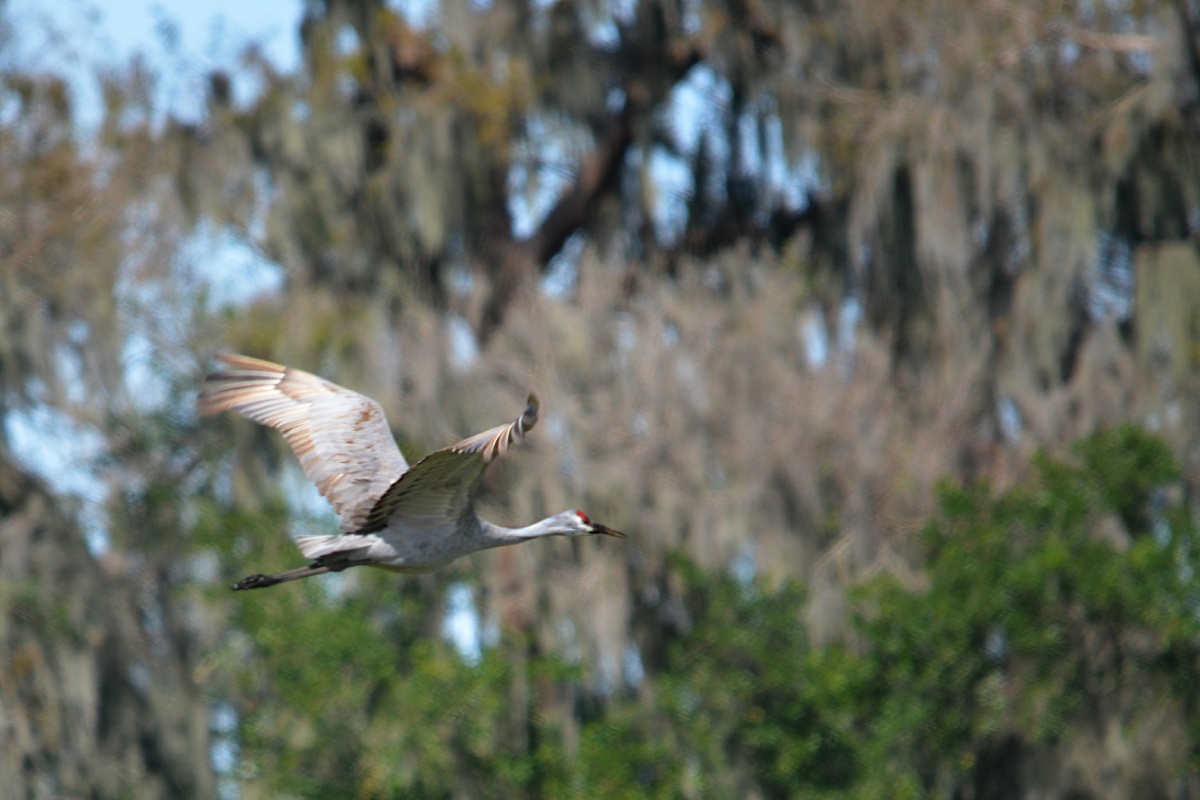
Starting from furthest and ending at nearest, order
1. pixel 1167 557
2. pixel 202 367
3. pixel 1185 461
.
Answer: pixel 202 367 → pixel 1185 461 → pixel 1167 557

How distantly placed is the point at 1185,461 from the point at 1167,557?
1250 millimetres

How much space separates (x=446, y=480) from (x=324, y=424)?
1516 millimetres

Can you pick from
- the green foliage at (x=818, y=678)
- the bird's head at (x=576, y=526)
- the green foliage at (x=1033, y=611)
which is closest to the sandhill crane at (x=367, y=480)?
the bird's head at (x=576, y=526)

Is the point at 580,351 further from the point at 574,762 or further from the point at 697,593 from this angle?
the point at 574,762

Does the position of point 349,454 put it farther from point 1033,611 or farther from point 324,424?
point 1033,611

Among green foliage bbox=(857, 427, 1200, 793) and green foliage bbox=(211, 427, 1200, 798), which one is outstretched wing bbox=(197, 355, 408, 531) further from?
green foliage bbox=(857, 427, 1200, 793)

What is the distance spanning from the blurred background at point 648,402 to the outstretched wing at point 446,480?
761 cm

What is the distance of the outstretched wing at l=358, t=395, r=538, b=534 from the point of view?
6.07m

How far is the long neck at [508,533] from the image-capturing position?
746cm

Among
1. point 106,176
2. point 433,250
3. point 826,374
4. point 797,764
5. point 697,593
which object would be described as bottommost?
point 797,764

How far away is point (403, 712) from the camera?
14.7m

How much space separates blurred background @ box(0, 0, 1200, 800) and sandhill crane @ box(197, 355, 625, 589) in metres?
6.59

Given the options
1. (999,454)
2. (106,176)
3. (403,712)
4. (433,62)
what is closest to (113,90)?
(106,176)

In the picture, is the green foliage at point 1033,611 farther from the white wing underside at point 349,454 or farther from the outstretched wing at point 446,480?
the outstretched wing at point 446,480
